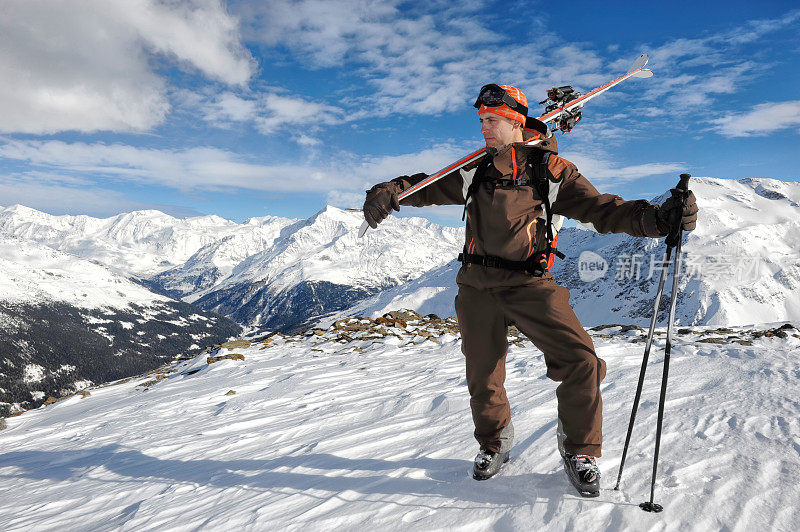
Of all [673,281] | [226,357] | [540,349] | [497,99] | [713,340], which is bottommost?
[713,340]

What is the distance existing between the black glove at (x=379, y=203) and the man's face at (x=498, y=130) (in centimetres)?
106

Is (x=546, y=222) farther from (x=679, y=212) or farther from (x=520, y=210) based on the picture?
(x=679, y=212)

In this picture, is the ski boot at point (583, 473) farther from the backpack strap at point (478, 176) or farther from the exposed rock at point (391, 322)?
the exposed rock at point (391, 322)

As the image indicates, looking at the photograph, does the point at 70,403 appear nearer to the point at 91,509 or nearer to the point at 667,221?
the point at 91,509

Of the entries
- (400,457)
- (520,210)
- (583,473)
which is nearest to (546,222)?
(520,210)

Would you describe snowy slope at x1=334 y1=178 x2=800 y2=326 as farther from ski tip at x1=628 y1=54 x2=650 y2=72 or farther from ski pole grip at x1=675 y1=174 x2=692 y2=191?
ski pole grip at x1=675 y1=174 x2=692 y2=191

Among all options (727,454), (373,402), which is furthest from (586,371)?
(373,402)

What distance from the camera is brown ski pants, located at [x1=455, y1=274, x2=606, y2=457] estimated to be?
10.4ft

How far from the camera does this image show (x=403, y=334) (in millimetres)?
14258

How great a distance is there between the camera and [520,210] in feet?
11.4

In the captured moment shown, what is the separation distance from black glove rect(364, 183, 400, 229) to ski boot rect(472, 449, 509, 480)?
2.33m

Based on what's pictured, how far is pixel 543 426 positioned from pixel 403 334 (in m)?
9.77

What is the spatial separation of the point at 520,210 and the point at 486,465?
228 cm

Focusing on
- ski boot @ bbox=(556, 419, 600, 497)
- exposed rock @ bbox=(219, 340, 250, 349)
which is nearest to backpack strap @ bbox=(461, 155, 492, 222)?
ski boot @ bbox=(556, 419, 600, 497)
